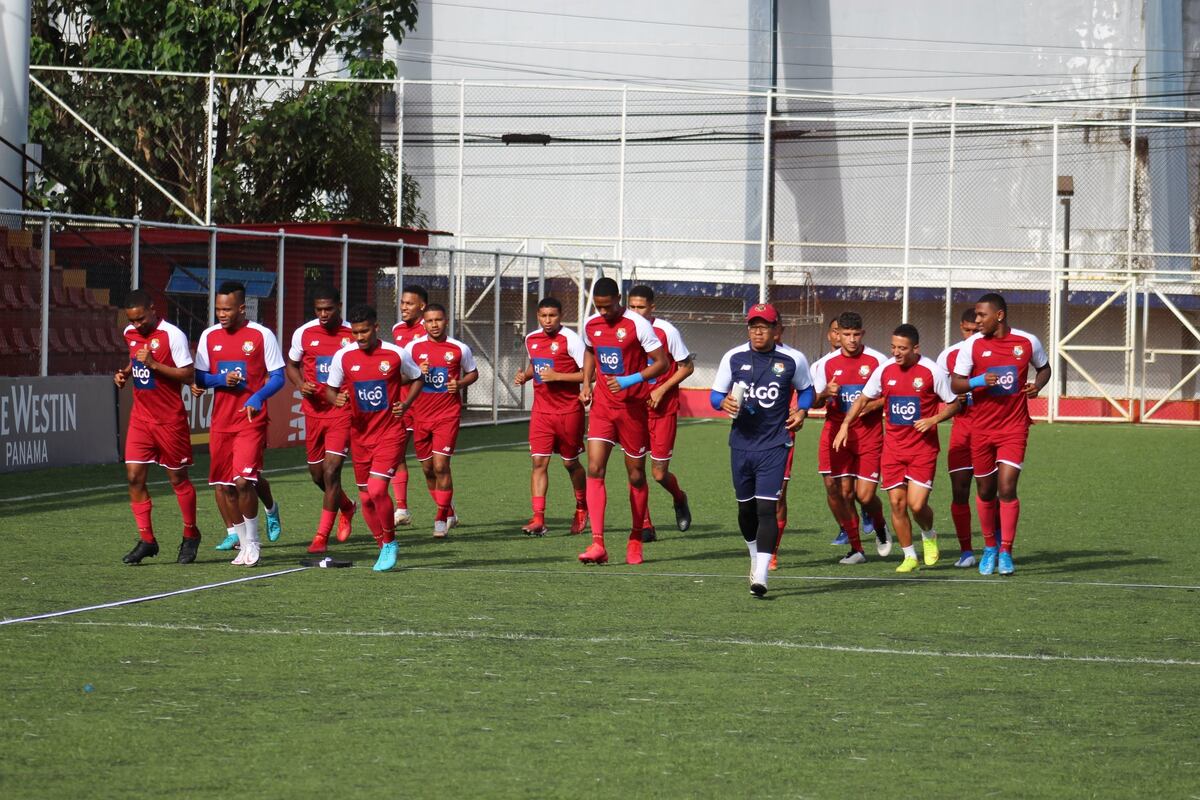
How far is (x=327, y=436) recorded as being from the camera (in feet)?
44.0

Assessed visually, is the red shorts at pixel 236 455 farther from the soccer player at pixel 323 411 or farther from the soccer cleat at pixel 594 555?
the soccer cleat at pixel 594 555

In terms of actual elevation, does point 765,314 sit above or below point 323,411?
above

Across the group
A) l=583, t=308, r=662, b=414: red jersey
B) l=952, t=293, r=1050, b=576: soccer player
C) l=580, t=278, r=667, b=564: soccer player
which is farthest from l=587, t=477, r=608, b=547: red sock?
l=952, t=293, r=1050, b=576: soccer player

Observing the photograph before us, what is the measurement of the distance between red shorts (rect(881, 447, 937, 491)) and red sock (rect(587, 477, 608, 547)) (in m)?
2.11

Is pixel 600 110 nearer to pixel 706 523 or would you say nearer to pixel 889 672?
pixel 706 523

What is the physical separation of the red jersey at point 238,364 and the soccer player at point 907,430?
429 cm

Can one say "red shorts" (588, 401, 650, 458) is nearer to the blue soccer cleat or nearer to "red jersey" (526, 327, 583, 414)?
"red jersey" (526, 327, 583, 414)

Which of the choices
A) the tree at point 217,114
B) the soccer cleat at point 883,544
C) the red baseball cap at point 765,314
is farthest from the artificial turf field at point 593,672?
the tree at point 217,114

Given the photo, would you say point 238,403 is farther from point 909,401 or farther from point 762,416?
point 909,401

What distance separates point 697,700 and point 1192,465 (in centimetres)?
1766

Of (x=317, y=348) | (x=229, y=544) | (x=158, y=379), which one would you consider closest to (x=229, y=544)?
(x=229, y=544)

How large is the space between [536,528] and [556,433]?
862 mm

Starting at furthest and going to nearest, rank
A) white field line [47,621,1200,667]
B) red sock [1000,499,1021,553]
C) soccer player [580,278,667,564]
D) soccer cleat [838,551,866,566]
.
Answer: soccer cleat [838,551,866,566] < soccer player [580,278,667,564] < red sock [1000,499,1021,553] < white field line [47,621,1200,667]

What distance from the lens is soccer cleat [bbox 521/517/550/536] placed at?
14531mm
